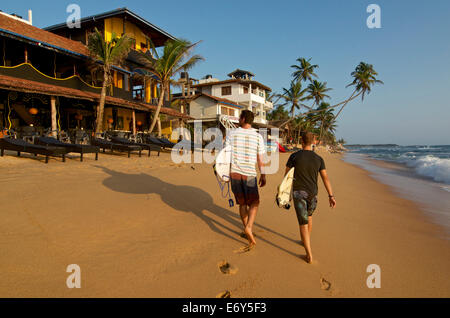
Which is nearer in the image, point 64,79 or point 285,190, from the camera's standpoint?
point 285,190

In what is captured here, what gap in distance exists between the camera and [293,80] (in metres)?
42.8

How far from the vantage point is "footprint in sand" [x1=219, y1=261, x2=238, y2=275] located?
2.54 m

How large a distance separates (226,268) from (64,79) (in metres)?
16.0

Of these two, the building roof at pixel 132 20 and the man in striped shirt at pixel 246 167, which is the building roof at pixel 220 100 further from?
the man in striped shirt at pixel 246 167

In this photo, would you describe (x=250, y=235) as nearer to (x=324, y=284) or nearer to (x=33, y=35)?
(x=324, y=284)

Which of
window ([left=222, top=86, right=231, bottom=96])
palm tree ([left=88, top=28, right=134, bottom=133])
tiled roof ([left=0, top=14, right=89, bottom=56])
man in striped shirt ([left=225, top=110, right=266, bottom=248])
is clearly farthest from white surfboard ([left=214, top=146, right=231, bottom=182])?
window ([left=222, top=86, right=231, bottom=96])

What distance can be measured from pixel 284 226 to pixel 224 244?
4.31 ft

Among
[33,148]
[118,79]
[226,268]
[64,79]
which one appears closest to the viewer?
[226,268]

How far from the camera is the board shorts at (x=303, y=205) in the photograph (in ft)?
9.39

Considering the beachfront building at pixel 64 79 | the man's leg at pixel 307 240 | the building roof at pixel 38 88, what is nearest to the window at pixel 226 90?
the beachfront building at pixel 64 79

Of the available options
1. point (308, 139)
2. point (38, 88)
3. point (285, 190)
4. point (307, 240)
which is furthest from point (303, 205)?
point (38, 88)

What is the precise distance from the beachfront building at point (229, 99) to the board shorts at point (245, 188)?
25229mm

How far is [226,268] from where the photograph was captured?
2.61 metres

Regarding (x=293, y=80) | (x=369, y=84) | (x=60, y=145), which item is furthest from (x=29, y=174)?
(x=369, y=84)
